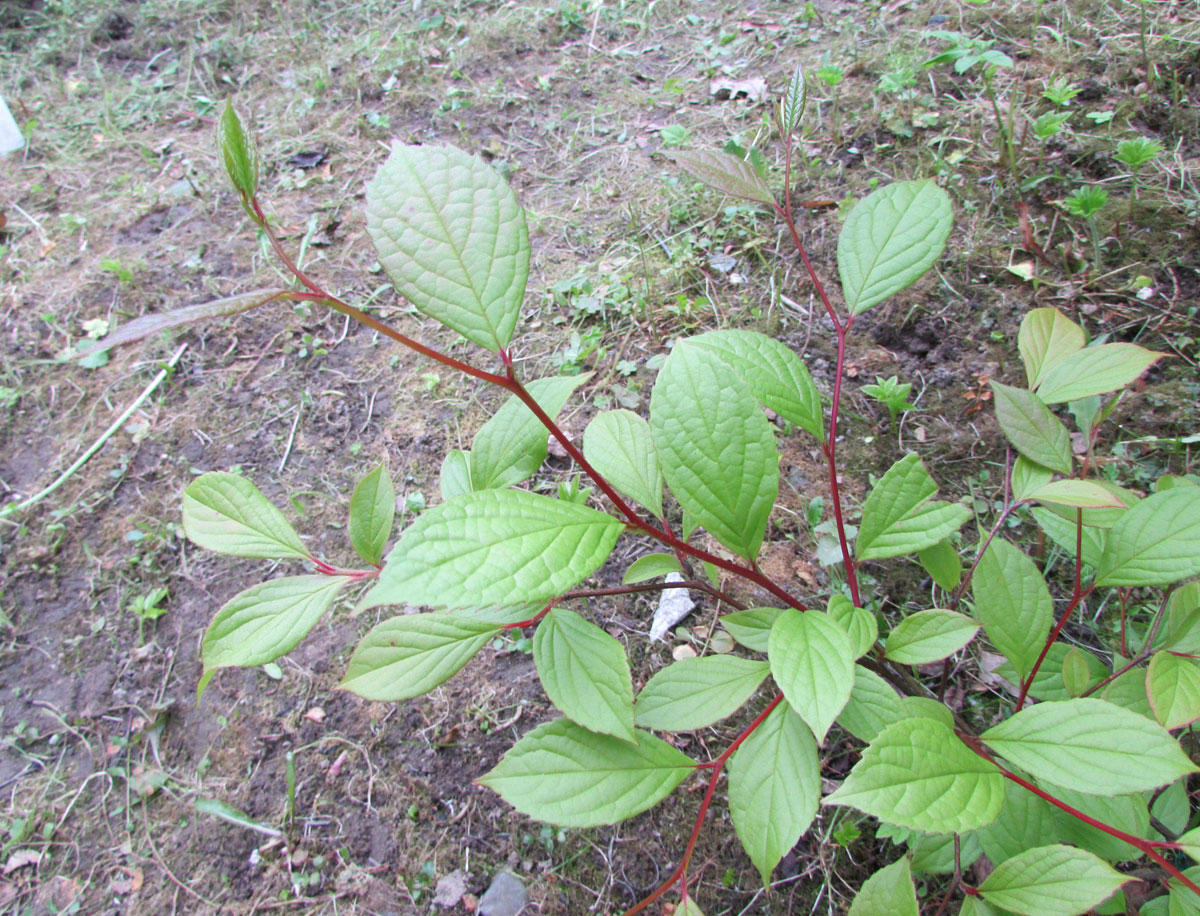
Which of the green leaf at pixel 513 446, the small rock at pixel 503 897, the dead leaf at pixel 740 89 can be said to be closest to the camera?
the green leaf at pixel 513 446

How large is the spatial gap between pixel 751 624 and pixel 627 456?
1.09ft

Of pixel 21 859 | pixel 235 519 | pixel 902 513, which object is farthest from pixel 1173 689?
pixel 21 859

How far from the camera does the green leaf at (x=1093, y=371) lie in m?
1.01

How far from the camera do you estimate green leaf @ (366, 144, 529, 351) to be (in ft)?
2.43

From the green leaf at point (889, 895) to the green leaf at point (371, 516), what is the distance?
0.81m

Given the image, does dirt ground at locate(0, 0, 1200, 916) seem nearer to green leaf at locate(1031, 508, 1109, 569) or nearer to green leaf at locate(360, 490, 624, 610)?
green leaf at locate(1031, 508, 1109, 569)

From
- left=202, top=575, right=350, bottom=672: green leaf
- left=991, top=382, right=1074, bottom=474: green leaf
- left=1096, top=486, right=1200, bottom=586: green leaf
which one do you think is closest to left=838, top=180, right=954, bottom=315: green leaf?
left=991, top=382, right=1074, bottom=474: green leaf

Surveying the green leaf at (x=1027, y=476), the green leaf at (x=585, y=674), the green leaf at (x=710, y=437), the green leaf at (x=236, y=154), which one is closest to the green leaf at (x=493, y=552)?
the green leaf at (x=710, y=437)

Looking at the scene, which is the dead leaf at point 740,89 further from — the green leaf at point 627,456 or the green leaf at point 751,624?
the green leaf at point 751,624

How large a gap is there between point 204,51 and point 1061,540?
458cm

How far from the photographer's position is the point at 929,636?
95 cm

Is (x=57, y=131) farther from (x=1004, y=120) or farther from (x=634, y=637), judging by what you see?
(x=1004, y=120)

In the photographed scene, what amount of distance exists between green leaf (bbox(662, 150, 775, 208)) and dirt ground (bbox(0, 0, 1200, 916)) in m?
0.80

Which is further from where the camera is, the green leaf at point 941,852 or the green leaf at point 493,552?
the green leaf at point 941,852
